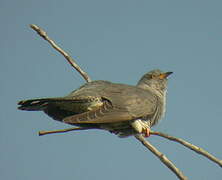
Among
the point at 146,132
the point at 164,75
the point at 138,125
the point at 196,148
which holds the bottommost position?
the point at 196,148

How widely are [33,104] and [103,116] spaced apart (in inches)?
34.9

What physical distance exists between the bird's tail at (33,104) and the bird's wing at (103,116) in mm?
412

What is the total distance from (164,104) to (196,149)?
10.7ft

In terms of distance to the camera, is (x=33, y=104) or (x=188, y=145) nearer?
(x=188, y=145)

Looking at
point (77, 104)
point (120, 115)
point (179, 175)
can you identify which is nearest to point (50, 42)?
point (77, 104)

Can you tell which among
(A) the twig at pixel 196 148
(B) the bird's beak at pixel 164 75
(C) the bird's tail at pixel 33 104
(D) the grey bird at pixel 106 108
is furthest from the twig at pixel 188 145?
(B) the bird's beak at pixel 164 75

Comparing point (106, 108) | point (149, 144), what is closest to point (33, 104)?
point (106, 108)

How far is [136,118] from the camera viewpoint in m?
5.27

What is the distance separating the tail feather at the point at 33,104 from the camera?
444 cm

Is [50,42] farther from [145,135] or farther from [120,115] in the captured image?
[145,135]

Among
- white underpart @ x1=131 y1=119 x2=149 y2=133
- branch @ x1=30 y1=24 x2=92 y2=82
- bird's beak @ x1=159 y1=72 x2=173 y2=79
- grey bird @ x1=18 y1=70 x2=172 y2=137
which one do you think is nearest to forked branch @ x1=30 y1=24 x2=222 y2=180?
branch @ x1=30 y1=24 x2=92 y2=82

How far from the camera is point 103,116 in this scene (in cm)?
477

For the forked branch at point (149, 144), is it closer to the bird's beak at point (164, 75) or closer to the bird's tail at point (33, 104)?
the bird's tail at point (33, 104)

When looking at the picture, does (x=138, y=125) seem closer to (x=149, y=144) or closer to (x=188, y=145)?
(x=149, y=144)
